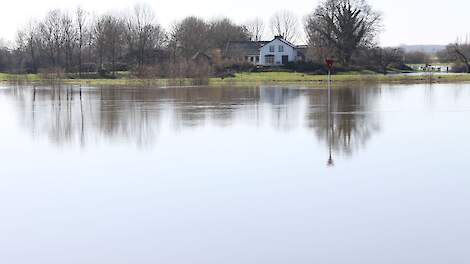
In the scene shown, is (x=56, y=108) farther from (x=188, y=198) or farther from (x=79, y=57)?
(x=79, y=57)

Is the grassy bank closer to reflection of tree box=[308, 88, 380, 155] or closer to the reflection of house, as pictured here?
the reflection of house

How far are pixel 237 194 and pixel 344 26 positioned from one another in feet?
226

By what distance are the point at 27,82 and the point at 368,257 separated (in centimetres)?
6696

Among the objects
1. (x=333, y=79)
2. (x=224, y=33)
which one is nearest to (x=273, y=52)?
(x=224, y=33)

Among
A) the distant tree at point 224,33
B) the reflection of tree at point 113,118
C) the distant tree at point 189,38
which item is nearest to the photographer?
the reflection of tree at point 113,118

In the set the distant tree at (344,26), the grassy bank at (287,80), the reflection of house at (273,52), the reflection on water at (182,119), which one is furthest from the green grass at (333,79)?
the reflection on water at (182,119)

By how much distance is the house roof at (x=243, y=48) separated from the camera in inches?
3573

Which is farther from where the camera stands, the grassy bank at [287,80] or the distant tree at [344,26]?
the distant tree at [344,26]

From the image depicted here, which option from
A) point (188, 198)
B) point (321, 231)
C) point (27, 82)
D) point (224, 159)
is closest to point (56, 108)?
point (224, 159)

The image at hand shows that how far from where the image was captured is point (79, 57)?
8481cm

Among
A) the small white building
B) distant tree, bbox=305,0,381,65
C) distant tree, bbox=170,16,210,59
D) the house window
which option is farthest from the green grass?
distant tree, bbox=170,16,210,59

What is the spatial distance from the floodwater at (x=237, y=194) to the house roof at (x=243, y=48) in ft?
230

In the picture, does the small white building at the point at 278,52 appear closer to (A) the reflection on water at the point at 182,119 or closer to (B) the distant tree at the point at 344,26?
(B) the distant tree at the point at 344,26

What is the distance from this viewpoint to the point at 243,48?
93.4 meters
